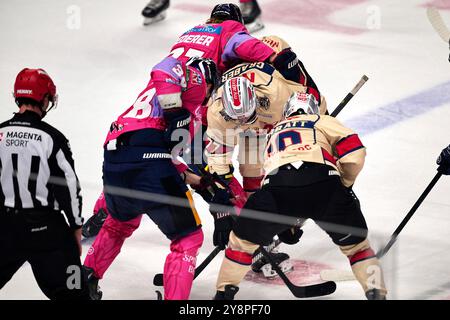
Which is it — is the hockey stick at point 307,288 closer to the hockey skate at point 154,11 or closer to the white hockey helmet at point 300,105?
A: the white hockey helmet at point 300,105

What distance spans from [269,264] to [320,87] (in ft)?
8.97

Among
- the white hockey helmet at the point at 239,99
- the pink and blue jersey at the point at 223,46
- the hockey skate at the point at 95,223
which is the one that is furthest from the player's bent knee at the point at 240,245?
the hockey skate at the point at 95,223

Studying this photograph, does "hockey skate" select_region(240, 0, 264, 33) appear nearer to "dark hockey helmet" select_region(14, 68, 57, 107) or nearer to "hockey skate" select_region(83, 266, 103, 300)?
"hockey skate" select_region(83, 266, 103, 300)

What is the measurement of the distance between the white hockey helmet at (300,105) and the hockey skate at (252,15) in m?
3.89

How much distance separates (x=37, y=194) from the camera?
15.1ft

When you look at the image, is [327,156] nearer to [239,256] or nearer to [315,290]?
[239,256]

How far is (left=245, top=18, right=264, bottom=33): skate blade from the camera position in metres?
9.16

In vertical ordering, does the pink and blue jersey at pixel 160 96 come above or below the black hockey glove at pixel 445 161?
above

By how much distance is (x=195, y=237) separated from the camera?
202 inches

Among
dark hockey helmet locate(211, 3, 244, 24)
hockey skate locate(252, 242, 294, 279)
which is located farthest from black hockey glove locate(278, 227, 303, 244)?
dark hockey helmet locate(211, 3, 244, 24)

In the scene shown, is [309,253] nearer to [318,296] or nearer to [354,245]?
[318,296]

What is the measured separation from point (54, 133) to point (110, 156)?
0.63m

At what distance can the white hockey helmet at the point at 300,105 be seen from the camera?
5223 mm

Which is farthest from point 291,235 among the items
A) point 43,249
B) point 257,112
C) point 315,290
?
point 43,249
